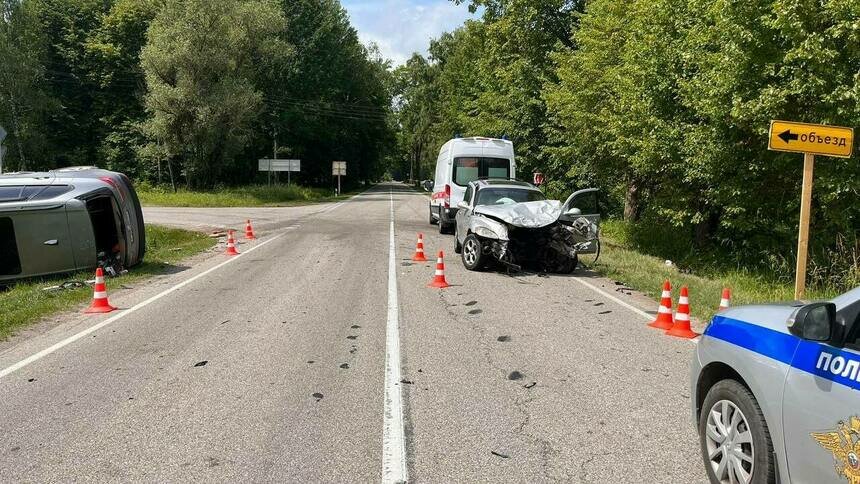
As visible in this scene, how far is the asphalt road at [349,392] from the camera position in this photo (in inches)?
151

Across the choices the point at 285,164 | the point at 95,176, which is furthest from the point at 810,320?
the point at 285,164

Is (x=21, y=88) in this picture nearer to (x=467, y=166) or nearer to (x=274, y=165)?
(x=274, y=165)

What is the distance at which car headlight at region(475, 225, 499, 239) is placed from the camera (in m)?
11.6

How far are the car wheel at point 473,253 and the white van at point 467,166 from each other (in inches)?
293

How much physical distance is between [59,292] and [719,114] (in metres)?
12.3

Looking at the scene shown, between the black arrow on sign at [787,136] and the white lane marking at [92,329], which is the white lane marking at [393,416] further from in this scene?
the black arrow on sign at [787,136]

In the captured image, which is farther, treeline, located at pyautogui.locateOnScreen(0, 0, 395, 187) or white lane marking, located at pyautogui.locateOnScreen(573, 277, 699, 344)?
treeline, located at pyautogui.locateOnScreen(0, 0, 395, 187)

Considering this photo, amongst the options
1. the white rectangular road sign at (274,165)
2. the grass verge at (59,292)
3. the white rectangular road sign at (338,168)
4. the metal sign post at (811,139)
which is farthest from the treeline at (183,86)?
the metal sign post at (811,139)

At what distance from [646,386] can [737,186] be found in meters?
8.95

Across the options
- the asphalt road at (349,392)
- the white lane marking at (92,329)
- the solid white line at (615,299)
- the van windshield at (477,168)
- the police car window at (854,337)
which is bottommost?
the white lane marking at (92,329)

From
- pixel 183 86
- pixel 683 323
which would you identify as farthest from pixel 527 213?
pixel 183 86

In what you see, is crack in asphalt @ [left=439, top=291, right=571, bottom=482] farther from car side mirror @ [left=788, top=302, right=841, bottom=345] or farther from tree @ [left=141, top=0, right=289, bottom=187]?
tree @ [left=141, top=0, right=289, bottom=187]

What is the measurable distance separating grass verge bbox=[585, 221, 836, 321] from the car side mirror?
5.99 m

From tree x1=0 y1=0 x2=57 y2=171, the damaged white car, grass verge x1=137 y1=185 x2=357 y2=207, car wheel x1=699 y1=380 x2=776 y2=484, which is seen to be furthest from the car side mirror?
tree x1=0 y1=0 x2=57 y2=171
